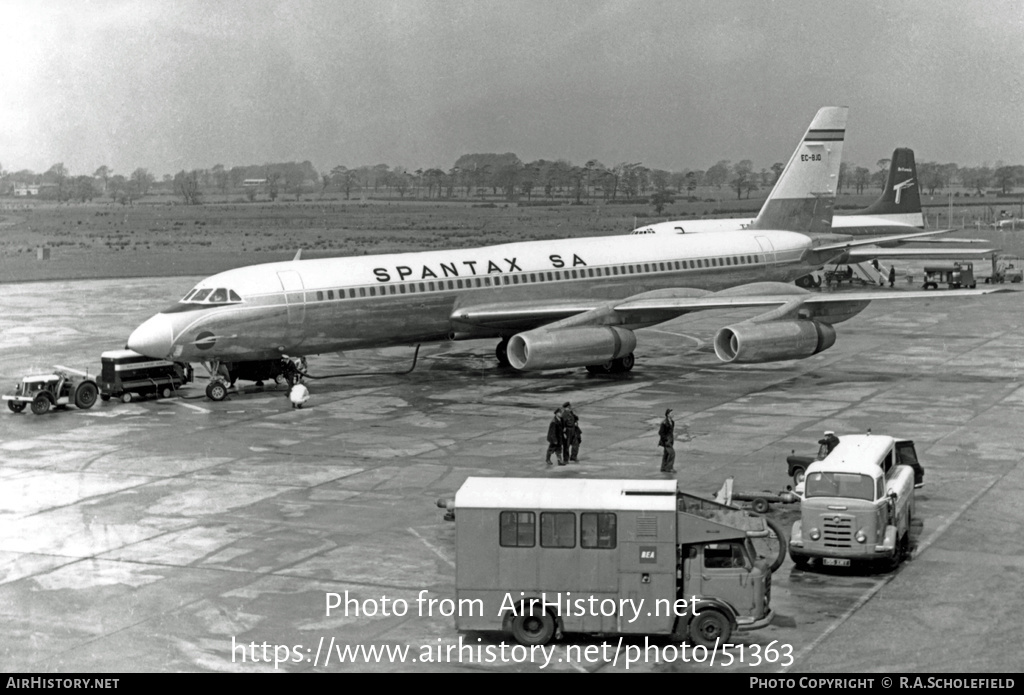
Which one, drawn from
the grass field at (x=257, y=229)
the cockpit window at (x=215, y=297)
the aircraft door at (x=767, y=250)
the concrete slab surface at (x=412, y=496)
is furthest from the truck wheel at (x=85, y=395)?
the grass field at (x=257, y=229)

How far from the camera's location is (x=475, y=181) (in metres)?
141

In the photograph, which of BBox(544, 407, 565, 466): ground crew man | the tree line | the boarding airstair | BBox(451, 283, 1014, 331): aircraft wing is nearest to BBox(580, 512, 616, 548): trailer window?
BBox(544, 407, 565, 466): ground crew man

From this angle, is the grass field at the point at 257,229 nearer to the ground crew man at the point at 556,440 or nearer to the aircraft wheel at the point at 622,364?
the aircraft wheel at the point at 622,364

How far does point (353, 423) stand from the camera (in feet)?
112

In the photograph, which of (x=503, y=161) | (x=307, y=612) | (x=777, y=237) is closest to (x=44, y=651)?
(x=307, y=612)

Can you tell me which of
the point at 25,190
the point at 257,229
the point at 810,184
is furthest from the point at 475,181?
the point at 810,184

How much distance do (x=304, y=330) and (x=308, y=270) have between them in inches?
76.3

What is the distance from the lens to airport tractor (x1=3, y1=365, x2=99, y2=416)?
119 feet

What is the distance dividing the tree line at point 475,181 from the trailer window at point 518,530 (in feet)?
347

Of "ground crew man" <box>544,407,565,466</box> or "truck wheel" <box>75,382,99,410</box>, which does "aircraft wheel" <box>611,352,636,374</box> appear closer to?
"ground crew man" <box>544,407,565,466</box>

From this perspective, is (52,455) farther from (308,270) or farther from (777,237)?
(777,237)

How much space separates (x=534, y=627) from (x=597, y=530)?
154 cm

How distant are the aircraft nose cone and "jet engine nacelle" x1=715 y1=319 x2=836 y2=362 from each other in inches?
624
